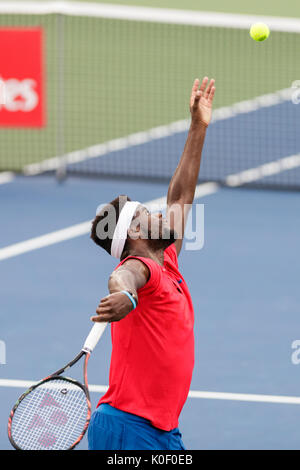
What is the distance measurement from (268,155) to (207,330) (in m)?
7.16

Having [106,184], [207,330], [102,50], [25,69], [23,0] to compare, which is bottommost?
[207,330]

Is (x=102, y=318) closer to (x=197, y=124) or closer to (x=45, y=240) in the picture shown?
(x=197, y=124)

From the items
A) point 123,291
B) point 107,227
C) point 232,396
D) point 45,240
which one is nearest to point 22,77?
point 45,240

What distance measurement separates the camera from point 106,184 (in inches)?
603

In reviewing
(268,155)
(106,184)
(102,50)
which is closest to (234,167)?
(268,155)

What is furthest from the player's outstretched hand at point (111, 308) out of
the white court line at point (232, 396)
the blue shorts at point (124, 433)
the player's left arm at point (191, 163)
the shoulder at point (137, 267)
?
the white court line at point (232, 396)

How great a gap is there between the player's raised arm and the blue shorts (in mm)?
803

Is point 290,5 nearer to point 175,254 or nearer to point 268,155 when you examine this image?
point 268,155

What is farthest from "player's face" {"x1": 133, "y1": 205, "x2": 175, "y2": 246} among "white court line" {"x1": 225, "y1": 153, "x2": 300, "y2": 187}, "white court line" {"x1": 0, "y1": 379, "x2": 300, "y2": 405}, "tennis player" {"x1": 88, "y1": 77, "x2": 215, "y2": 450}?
"white court line" {"x1": 225, "y1": 153, "x2": 300, "y2": 187}

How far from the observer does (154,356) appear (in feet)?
17.9

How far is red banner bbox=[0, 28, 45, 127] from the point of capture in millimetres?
14398

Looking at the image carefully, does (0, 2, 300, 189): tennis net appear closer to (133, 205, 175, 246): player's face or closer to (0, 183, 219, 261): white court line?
(0, 183, 219, 261): white court line

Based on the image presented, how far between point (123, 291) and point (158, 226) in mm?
671

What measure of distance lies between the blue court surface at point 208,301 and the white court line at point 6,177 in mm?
254
